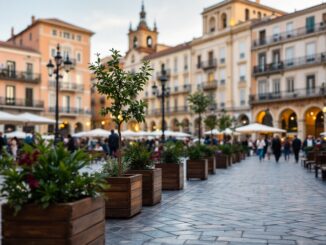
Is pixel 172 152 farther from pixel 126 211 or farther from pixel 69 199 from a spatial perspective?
pixel 69 199

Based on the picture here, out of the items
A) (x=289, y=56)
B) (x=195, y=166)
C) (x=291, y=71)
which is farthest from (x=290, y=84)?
(x=195, y=166)

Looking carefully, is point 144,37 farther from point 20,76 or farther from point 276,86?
point 276,86

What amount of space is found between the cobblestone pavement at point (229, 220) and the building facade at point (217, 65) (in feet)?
115

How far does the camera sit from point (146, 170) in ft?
27.6

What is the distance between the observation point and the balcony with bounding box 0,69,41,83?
150 ft

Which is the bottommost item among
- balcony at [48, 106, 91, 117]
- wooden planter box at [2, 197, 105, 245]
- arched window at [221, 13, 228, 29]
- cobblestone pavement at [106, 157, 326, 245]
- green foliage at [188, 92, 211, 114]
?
cobblestone pavement at [106, 157, 326, 245]

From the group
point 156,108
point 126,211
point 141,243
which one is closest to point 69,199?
point 141,243

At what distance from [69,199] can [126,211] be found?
9.36 feet

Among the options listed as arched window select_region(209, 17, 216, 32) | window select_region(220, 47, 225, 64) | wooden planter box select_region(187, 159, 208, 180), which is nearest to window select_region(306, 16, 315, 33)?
window select_region(220, 47, 225, 64)

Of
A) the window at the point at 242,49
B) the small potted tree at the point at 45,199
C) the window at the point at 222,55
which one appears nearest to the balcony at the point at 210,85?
the window at the point at 222,55

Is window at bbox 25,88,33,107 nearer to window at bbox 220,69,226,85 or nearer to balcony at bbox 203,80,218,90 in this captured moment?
balcony at bbox 203,80,218,90

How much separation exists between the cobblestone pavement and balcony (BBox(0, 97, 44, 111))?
38.6 m

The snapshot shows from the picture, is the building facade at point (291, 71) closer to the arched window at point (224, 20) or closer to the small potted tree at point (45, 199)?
the arched window at point (224, 20)

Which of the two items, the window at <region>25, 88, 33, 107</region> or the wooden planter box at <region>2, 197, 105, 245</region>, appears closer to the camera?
the wooden planter box at <region>2, 197, 105, 245</region>
